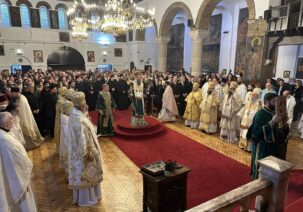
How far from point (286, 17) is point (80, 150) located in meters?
8.84

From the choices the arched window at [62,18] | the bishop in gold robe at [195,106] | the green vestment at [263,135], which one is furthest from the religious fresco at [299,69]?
the arched window at [62,18]

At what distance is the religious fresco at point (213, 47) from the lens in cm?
1752

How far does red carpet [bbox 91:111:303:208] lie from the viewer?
4387mm

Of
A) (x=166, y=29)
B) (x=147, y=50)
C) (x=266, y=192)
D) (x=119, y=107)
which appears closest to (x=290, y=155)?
(x=266, y=192)

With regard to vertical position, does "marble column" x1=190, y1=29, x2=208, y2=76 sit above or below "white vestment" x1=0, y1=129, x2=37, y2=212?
→ above

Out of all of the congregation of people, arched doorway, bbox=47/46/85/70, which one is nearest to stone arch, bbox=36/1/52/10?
arched doorway, bbox=47/46/85/70

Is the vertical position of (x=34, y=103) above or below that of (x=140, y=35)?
below

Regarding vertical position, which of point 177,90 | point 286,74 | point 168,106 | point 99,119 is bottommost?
point 99,119

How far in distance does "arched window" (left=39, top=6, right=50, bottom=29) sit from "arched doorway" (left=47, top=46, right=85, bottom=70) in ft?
7.45

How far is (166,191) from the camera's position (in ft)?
11.0

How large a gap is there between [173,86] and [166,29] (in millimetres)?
8838

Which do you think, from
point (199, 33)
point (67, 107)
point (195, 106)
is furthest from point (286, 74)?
point (67, 107)

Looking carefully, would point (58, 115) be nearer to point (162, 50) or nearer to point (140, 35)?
point (162, 50)

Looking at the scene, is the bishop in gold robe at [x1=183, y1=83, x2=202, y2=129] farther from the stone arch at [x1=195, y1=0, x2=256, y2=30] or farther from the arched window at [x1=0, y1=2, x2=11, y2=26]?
the arched window at [x1=0, y1=2, x2=11, y2=26]
